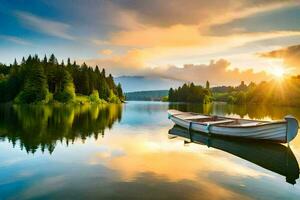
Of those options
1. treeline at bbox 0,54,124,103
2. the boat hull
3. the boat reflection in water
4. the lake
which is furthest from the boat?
treeline at bbox 0,54,124,103

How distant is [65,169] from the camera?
17391mm

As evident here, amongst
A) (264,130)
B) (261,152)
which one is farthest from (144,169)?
(264,130)

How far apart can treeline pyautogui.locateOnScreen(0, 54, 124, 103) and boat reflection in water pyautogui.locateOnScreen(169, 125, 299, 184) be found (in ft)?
286

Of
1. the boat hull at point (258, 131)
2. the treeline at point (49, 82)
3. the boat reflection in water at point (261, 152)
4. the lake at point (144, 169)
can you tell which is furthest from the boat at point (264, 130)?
the treeline at point (49, 82)

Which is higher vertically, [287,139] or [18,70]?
[18,70]

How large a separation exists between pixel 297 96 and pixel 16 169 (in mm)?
190761

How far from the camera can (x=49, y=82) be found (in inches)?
4705

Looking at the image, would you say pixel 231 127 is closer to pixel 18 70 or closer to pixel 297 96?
pixel 18 70

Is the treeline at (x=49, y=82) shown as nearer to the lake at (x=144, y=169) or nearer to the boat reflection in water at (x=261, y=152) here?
the lake at (x=144, y=169)

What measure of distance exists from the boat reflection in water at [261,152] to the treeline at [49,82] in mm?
87184

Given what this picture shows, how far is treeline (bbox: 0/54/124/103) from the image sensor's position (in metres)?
106

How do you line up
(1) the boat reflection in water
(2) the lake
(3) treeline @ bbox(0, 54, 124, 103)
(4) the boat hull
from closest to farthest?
(2) the lake < (1) the boat reflection in water < (4) the boat hull < (3) treeline @ bbox(0, 54, 124, 103)

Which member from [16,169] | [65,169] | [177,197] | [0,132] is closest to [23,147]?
[16,169]

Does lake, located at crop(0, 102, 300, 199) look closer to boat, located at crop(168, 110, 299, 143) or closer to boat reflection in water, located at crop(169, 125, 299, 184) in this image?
boat reflection in water, located at crop(169, 125, 299, 184)
